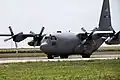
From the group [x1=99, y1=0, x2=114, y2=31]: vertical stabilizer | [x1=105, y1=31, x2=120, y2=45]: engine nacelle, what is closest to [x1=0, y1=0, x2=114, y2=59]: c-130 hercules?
[x1=105, y1=31, x2=120, y2=45]: engine nacelle

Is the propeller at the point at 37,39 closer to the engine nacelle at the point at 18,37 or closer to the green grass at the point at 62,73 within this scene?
the engine nacelle at the point at 18,37

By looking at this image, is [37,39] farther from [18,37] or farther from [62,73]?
[62,73]

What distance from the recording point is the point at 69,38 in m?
50.8

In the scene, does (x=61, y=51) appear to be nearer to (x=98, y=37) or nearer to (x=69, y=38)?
(x=69, y=38)

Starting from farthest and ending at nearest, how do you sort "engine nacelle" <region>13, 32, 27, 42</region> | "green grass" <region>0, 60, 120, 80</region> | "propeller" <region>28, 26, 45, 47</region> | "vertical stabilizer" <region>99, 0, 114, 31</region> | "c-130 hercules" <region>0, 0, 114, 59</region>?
"vertical stabilizer" <region>99, 0, 114, 31</region>
"engine nacelle" <region>13, 32, 27, 42</region>
"propeller" <region>28, 26, 45, 47</region>
"c-130 hercules" <region>0, 0, 114, 59</region>
"green grass" <region>0, 60, 120, 80</region>

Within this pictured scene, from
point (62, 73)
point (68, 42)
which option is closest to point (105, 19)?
point (68, 42)

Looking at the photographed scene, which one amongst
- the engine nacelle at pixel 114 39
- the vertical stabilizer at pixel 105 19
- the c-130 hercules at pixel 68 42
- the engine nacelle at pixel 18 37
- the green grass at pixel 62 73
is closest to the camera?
the green grass at pixel 62 73

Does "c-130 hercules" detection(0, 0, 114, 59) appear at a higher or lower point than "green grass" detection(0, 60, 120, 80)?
lower

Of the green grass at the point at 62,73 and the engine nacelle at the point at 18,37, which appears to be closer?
the green grass at the point at 62,73

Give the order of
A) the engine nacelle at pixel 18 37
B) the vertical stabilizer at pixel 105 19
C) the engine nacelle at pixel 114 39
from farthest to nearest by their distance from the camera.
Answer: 1. the vertical stabilizer at pixel 105 19
2. the engine nacelle at pixel 18 37
3. the engine nacelle at pixel 114 39

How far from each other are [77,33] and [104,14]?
50.1 feet

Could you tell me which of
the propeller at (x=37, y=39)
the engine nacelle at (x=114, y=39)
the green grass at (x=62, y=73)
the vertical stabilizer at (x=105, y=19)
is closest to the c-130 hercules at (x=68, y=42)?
the propeller at (x=37, y=39)

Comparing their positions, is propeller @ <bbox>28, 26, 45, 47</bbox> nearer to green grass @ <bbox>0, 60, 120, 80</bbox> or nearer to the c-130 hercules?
the c-130 hercules

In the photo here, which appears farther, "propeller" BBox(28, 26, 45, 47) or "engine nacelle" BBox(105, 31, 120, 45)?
"propeller" BBox(28, 26, 45, 47)
